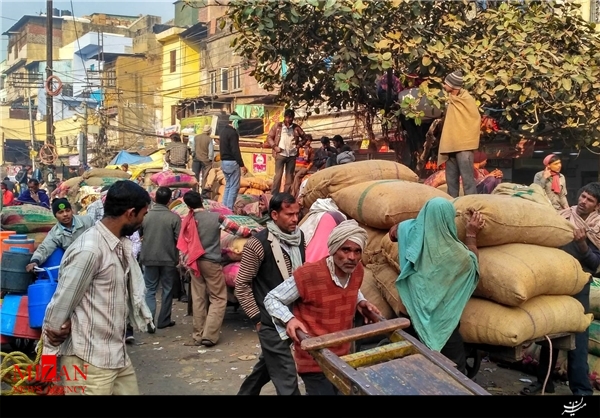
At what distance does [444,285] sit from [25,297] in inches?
137

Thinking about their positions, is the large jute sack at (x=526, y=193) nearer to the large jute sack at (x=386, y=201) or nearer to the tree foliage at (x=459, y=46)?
the large jute sack at (x=386, y=201)

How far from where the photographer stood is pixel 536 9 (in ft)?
27.2

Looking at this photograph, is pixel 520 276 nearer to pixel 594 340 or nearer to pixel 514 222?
pixel 514 222

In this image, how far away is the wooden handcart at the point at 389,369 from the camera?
2693 mm

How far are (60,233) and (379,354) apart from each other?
146 inches

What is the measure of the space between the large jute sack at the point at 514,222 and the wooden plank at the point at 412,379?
173cm

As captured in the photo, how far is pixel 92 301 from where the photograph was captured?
2.98 m

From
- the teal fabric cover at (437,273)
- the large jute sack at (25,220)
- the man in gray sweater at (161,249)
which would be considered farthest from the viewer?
the man in gray sweater at (161,249)

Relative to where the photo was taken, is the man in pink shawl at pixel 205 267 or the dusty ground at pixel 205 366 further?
the man in pink shawl at pixel 205 267

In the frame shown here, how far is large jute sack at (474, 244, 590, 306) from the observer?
4.15 meters

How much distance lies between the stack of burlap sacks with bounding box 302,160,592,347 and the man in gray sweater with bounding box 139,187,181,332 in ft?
9.23

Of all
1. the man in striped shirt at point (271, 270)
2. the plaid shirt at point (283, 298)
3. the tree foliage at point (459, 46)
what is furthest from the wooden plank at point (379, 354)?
the tree foliage at point (459, 46)

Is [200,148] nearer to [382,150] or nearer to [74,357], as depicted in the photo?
[382,150]

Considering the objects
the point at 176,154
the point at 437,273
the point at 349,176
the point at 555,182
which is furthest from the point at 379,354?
the point at 176,154
